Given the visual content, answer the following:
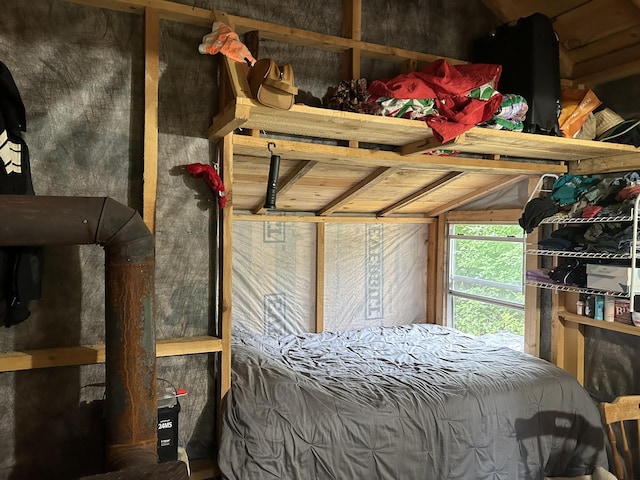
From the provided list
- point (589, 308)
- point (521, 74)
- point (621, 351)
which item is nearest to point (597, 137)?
point (521, 74)

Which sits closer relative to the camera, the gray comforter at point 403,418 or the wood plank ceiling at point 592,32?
the gray comforter at point 403,418

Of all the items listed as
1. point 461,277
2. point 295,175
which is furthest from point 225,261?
point 461,277

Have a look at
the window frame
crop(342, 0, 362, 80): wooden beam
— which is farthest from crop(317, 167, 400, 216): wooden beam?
the window frame

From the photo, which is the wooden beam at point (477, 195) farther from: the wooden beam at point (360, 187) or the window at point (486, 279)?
the wooden beam at point (360, 187)

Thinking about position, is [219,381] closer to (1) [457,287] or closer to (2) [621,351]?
(2) [621,351]

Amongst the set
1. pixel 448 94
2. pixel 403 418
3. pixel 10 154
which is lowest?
pixel 403 418

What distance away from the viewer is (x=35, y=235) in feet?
4.75

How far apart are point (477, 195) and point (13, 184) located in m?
3.23

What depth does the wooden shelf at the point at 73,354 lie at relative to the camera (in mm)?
1743

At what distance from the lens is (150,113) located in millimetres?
1911

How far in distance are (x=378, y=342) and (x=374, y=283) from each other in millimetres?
788

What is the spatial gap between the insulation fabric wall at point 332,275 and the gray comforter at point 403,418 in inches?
28.9

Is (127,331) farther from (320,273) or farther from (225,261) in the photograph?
(320,273)

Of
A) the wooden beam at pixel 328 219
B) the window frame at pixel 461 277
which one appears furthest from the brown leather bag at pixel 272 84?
the window frame at pixel 461 277
